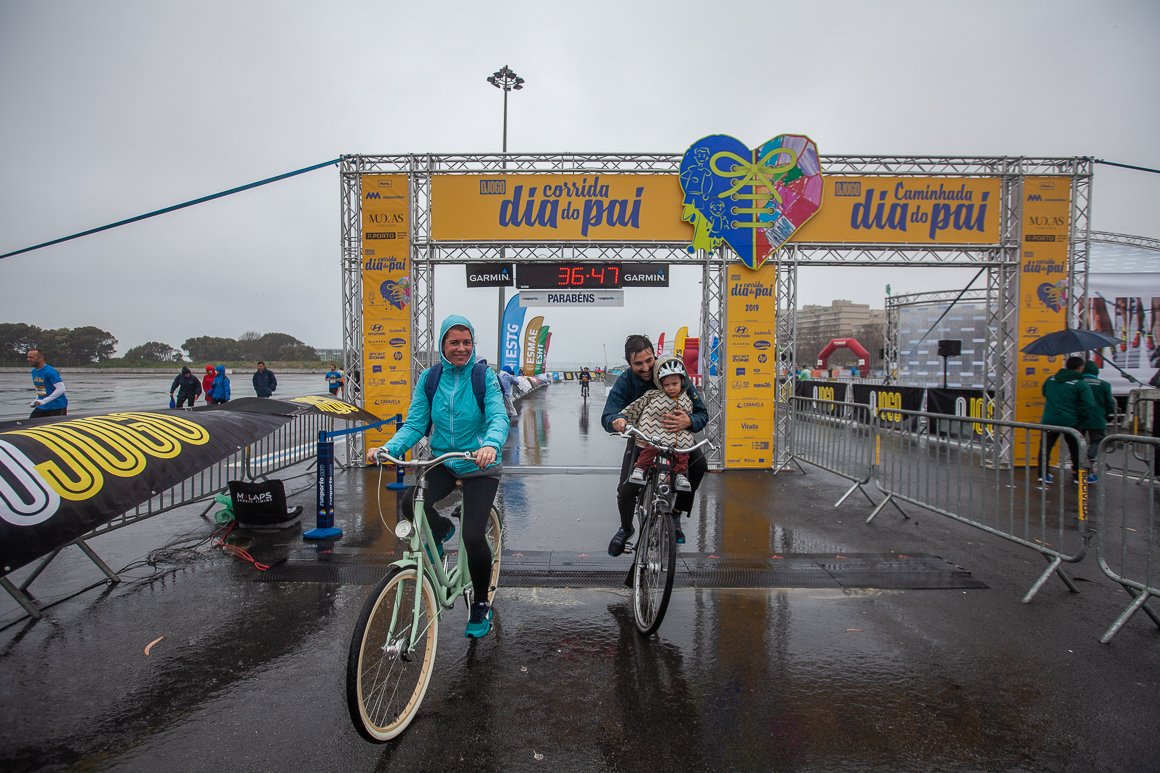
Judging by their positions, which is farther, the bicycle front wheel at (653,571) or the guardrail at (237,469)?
the guardrail at (237,469)

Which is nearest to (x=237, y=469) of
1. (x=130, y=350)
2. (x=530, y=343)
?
(x=530, y=343)

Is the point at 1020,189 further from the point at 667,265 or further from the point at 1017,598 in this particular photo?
the point at 1017,598

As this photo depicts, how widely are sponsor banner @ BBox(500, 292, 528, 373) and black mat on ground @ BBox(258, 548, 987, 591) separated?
18.9 metres

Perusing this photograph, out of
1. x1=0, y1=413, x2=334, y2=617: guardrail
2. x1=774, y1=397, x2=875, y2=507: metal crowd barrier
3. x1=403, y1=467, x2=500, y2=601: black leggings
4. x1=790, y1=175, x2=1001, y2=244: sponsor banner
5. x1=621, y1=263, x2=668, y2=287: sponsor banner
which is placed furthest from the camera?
x1=621, y1=263, x2=668, y2=287: sponsor banner

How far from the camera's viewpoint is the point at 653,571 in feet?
13.1

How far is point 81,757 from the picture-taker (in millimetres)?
2668

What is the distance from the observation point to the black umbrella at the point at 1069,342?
922cm

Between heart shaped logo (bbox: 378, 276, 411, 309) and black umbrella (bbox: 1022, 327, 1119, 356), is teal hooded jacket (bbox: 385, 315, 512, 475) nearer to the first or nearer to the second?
heart shaped logo (bbox: 378, 276, 411, 309)

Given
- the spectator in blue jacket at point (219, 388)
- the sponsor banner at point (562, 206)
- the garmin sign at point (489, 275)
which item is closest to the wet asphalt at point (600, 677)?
the garmin sign at point (489, 275)

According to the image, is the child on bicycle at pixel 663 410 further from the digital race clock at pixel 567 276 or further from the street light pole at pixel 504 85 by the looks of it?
the street light pole at pixel 504 85

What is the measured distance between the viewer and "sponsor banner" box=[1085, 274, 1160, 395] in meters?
16.1

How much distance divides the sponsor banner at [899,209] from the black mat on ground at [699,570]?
6.47m

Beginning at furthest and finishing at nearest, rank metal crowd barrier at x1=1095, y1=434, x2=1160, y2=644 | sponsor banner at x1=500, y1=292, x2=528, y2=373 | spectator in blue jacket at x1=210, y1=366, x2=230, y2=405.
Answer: sponsor banner at x1=500, y1=292, x2=528, y2=373 → spectator in blue jacket at x1=210, y1=366, x2=230, y2=405 → metal crowd barrier at x1=1095, y1=434, x2=1160, y2=644

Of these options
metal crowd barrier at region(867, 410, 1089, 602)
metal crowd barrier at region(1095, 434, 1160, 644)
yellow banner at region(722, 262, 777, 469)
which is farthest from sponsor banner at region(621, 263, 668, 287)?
metal crowd barrier at region(1095, 434, 1160, 644)
